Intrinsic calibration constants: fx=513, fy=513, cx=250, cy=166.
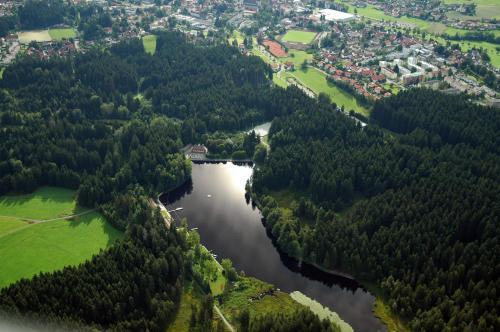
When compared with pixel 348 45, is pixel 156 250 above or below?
below

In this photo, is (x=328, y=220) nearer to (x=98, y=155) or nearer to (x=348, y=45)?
(x=98, y=155)

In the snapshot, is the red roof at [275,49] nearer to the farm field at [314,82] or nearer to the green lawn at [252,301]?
the farm field at [314,82]

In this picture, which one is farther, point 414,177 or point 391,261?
point 414,177

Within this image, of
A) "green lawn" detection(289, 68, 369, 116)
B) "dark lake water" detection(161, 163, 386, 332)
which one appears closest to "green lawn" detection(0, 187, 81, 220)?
"dark lake water" detection(161, 163, 386, 332)

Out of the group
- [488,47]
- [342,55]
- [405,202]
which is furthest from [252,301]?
[488,47]

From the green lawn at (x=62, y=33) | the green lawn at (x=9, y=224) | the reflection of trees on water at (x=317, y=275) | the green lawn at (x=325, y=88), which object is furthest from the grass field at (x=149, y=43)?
the reflection of trees on water at (x=317, y=275)

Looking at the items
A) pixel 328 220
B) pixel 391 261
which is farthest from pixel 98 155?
pixel 391 261

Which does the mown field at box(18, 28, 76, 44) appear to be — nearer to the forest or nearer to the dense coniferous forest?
the forest

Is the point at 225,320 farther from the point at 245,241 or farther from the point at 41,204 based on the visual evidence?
the point at 41,204
